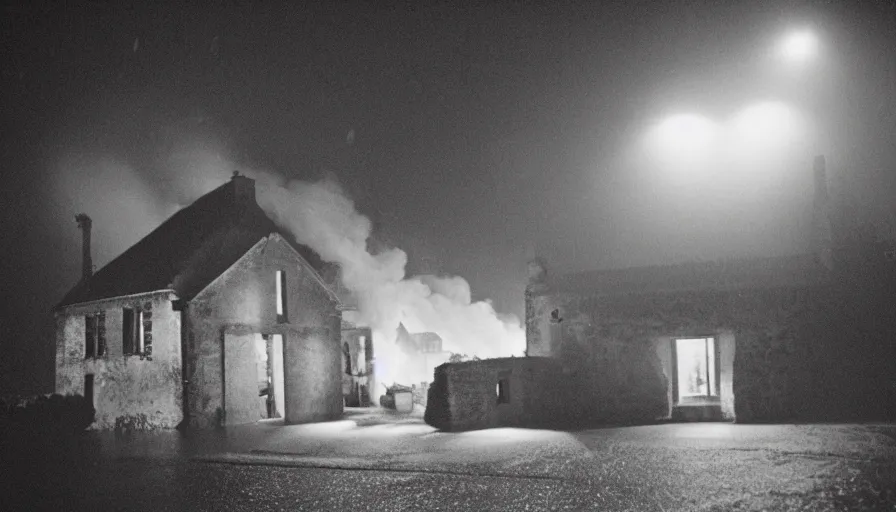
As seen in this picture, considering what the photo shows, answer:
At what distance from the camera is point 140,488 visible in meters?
14.5

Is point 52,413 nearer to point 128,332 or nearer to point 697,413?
point 128,332

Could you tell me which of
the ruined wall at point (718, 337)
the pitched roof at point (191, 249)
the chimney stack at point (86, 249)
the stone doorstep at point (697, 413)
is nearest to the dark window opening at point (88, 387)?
the pitched roof at point (191, 249)

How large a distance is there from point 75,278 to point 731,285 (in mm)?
36444

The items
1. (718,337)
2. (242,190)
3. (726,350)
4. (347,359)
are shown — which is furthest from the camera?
(347,359)

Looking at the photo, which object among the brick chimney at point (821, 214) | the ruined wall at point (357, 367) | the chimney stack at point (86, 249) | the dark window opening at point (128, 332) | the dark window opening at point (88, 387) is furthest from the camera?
the ruined wall at point (357, 367)

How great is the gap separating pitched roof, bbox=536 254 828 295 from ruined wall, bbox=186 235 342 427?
10489 millimetres

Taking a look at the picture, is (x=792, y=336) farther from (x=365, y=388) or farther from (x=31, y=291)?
(x=31, y=291)

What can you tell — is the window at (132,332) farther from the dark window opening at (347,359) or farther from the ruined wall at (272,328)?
the dark window opening at (347,359)

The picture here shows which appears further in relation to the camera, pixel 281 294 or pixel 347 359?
pixel 347 359

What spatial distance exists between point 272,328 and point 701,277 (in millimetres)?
17169

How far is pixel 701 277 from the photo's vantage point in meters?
25.9

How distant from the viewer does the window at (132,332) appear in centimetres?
2848

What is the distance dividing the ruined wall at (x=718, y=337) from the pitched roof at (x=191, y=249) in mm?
13761

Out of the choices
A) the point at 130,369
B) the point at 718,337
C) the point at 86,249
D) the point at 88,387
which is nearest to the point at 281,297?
the point at 130,369
